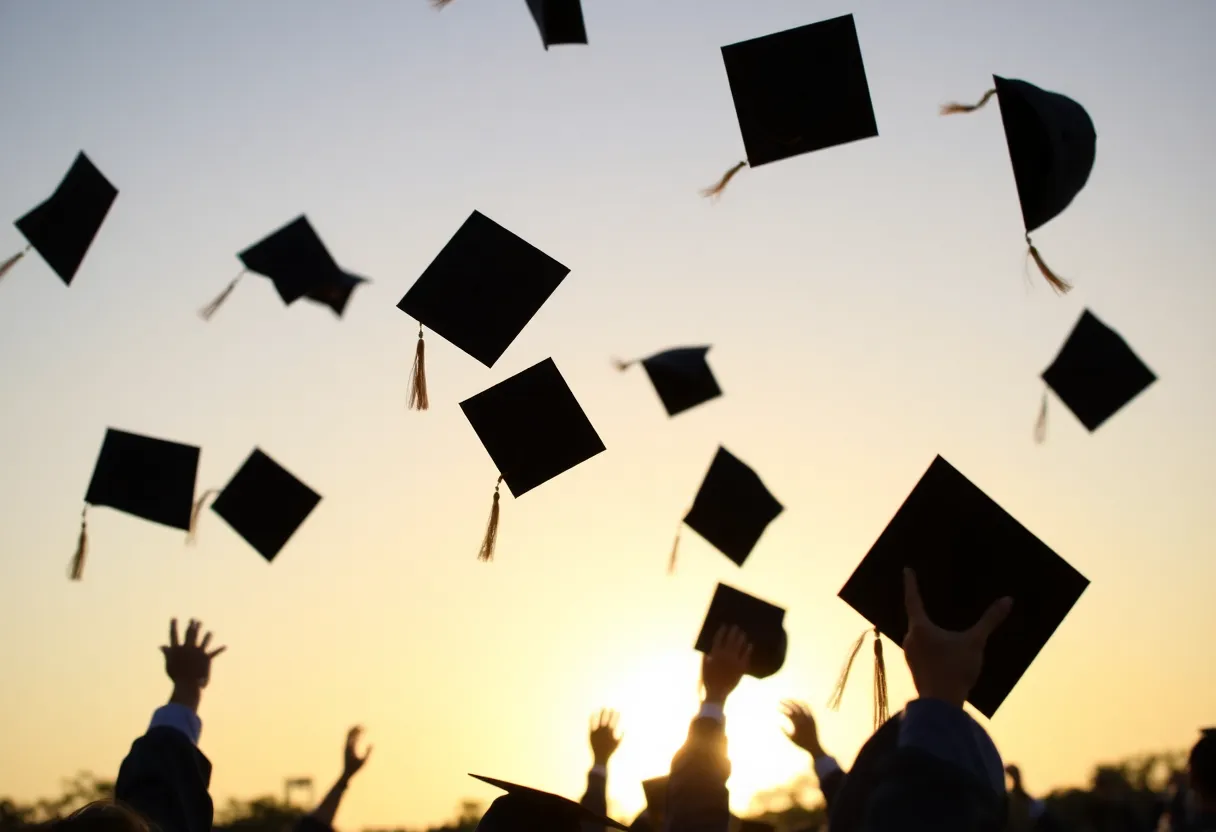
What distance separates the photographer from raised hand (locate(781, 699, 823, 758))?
3.71m

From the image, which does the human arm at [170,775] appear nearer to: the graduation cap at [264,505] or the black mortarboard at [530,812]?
the black mortarboard at [530,812]

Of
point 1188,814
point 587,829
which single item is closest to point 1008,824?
point 587,829

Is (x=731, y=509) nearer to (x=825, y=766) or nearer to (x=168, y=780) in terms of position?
(x=825, y=766)

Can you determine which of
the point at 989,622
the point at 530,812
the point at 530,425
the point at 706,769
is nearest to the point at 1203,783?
the point at 706,769

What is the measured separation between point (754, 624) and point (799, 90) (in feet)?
7.79

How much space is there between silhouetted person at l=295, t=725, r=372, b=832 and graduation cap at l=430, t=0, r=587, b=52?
139 inches

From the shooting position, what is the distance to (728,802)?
238 centimetres

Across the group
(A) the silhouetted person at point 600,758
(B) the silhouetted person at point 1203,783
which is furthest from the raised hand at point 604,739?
(B) the silhouetted person at point 1203,783

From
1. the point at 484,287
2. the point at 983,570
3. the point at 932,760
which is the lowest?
the point at 932,760

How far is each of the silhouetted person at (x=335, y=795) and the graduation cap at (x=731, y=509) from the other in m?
2.40

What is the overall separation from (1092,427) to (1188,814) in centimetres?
304

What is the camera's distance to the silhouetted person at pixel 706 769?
2.32 meters

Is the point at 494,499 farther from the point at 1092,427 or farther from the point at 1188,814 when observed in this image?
the point at 1092,427

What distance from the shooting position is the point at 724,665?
2.96m
